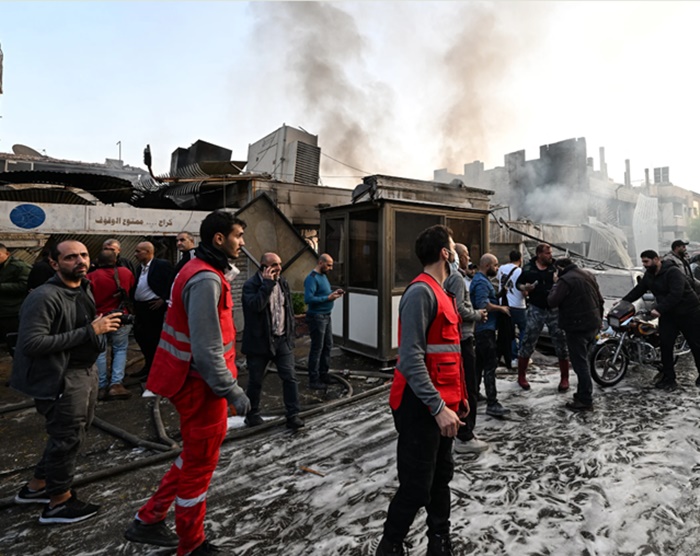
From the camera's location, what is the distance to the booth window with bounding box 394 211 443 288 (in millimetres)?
7109

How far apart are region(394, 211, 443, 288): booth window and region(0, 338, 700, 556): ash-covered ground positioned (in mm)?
2713

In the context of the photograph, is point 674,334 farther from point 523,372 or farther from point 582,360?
point 523,372

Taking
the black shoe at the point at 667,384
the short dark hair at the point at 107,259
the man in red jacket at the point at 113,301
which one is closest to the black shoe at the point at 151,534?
the man in red jacket at the point at 113,301

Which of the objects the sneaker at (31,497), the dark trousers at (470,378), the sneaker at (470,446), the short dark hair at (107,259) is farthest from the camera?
the short dark hair at (107,259)

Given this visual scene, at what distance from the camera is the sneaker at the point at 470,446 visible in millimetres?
3951

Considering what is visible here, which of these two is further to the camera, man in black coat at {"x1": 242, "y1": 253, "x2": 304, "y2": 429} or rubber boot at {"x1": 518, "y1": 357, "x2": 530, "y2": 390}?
rubber boot at {"x1": 518, "y1": 357, "x2": 530, "y2": 390}

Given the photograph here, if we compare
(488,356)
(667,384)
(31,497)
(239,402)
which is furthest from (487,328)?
(31,497)

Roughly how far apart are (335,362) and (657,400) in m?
4.82

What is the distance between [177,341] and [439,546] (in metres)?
1.96

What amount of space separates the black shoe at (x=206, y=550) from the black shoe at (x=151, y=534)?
0.23m

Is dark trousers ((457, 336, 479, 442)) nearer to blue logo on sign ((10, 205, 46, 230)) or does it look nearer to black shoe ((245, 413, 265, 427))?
black shoe ((245, 413, 265, 427))

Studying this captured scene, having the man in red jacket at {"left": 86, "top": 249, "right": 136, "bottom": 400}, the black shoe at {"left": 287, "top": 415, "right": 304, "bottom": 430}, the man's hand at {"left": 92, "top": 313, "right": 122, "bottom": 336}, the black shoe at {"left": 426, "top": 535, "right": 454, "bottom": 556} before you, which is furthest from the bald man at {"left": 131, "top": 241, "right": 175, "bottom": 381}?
the black shoe at {"left": 426, "top": 535, "right": 454, "bottom": 556}

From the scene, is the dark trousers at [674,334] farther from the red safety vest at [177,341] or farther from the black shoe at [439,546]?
the red safety vest at [177,341]

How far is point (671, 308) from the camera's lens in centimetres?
570
